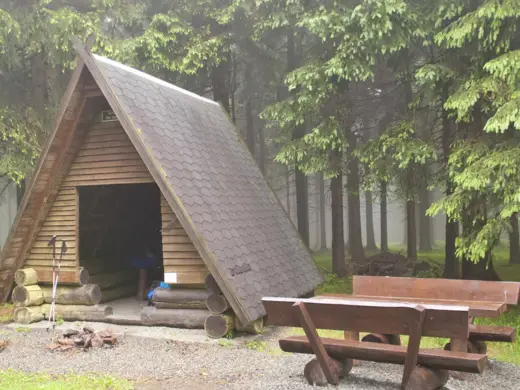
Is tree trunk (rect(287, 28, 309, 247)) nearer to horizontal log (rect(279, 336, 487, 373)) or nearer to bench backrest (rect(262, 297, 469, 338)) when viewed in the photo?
horizontal log (rect(279, 336, 487, 373))

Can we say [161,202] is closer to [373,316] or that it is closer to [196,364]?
[196,364]

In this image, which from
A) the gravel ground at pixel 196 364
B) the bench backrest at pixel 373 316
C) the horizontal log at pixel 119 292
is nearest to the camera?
the bench backrest at pixel 373 316

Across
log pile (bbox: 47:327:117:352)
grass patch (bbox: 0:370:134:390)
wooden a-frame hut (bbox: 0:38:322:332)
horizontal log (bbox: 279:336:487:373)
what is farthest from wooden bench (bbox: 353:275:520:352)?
log pile (bbox: 47:327:117:352)

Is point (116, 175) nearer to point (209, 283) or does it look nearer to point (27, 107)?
point (209, 283)

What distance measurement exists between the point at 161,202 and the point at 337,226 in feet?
23.1

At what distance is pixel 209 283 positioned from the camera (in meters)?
8.37

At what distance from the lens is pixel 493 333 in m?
6.54

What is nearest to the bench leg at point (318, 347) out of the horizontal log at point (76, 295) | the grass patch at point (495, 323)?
the grass patch at point (495, 323)

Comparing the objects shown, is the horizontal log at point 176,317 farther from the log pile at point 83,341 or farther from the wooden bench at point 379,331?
the wooden bench at point 379,331

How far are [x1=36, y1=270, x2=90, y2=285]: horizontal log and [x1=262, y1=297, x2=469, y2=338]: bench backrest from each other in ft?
17.3

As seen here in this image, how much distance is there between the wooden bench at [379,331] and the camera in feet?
16.2

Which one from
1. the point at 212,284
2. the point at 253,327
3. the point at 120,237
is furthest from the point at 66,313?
the point at 253,327

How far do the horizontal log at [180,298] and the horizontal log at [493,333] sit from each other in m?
4.12

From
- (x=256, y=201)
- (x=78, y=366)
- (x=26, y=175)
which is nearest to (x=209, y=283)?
(x=78, y=366)
